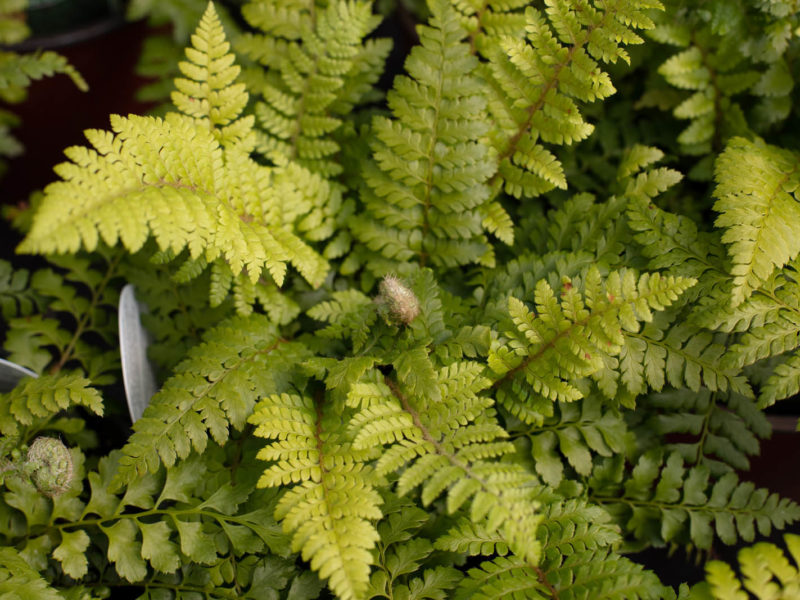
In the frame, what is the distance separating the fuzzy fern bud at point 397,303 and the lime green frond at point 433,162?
208 mm

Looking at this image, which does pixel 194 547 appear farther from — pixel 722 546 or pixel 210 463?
pixel 722 546

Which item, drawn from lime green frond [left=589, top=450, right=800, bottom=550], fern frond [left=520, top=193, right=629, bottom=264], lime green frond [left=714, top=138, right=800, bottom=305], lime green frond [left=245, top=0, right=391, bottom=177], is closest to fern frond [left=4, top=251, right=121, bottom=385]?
lime green frond [left=245, top=0, right=391, bottom=177]

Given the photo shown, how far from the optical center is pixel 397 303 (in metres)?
1.13

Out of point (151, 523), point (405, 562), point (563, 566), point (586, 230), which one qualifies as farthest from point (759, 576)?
point (151, 523)

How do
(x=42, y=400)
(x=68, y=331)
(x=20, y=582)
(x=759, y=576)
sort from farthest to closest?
(x=68, y=331), (x=42, y=400), (x=20, y=582), (x=759, y=576)

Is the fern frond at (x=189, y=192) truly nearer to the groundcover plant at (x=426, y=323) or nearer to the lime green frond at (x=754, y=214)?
the groundcover plant at (x=426, y=323)

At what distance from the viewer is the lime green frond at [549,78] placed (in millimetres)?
1159

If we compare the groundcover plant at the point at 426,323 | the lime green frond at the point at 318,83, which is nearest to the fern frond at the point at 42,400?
the groundcover plant at the point at 426,323

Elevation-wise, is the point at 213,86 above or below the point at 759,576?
above

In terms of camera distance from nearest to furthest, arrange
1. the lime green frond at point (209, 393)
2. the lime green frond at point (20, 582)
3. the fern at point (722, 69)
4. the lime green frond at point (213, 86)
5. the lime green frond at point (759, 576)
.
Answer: the lime green frond at point (759, 576), the lime green frond at point (20, 582), the lime green frond at point (209, 393), the lime green frond at point (213, 86), the fern at point (722, 69)

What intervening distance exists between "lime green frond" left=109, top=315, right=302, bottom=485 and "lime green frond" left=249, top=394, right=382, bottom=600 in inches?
2.4

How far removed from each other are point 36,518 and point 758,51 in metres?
1.64

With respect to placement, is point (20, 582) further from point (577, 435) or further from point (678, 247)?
point (678, 247)

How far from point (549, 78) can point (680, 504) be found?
843mm
